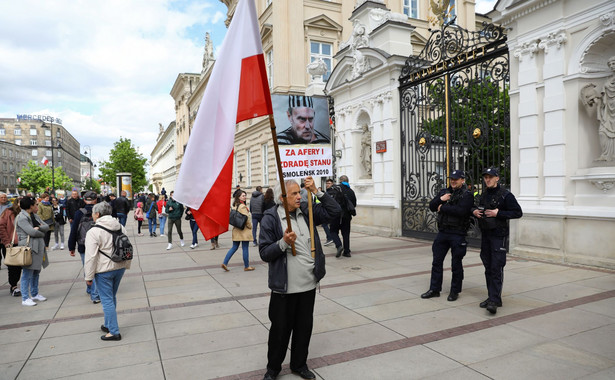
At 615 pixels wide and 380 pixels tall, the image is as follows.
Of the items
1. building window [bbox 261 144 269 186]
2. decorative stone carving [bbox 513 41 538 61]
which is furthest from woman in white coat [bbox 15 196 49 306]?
building window [bbox 261 144 269 186]

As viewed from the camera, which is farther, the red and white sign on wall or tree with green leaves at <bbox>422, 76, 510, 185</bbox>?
tree with green leaves at <bbox>422, 76, 510, 185</bbox>

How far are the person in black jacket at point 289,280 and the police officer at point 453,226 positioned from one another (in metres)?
2.77

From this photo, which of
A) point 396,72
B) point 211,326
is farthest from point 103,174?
point 211,326

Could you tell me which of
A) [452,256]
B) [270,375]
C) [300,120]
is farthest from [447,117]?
[270,375]

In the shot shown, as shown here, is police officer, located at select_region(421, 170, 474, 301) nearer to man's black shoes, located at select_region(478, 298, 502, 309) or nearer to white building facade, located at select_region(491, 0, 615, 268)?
man's black shoes, located at select_region(478, 298, 502, 309)

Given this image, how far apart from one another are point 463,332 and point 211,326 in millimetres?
2965

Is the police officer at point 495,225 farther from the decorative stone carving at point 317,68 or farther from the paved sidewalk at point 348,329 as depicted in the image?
the decorative stone carving at point 317,68

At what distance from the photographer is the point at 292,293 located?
3434 mm

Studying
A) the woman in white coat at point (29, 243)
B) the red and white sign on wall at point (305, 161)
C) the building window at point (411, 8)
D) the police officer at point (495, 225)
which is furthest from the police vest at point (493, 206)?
the building window at point (411, 8)

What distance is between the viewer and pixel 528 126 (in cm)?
815

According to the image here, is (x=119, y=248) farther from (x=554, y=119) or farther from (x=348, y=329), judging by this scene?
(x=554, y=119)

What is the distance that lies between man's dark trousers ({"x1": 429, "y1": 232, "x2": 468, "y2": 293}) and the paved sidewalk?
25cm

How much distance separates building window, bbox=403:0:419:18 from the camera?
24.7 m

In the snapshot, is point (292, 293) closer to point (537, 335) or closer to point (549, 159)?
point (537, 335)
